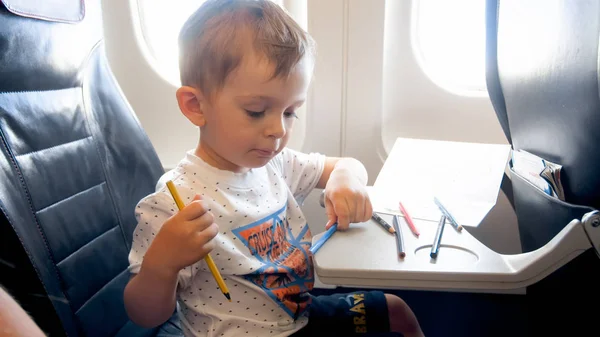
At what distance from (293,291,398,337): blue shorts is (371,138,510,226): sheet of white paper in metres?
0.17

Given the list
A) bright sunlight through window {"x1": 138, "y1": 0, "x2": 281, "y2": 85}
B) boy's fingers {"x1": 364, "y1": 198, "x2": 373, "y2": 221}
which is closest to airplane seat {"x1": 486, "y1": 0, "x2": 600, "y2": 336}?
boy's fingers {"x1": 364, "y1": 198, "x2": 373, "y2": 221}

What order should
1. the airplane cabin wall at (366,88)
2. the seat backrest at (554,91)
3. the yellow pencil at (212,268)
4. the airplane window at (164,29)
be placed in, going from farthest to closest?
the airplane window at (164,29) → the airplane cabin wall at (366,88) → the yellow pencil at (212,268) → the seat backrest at (554,91)

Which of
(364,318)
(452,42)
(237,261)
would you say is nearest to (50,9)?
(237,261)

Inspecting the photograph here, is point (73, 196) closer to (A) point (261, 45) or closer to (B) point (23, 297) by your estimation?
(B) point (23, 297)

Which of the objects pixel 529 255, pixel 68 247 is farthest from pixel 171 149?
pixel 529 255

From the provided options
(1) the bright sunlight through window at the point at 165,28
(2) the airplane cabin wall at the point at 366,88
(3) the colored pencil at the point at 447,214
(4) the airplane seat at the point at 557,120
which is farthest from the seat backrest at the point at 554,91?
(1) the bright sunlight through window at the point at 165,28

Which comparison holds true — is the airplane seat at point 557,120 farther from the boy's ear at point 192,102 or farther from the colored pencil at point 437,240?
the boy's ear at point 192,102

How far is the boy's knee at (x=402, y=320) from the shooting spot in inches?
30.9

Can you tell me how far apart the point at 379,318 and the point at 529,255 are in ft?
1.07

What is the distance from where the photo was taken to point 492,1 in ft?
2.43

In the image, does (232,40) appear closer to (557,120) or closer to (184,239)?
(184,239)

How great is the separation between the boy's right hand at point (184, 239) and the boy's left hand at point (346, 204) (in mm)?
180

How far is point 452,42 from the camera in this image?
1.25m

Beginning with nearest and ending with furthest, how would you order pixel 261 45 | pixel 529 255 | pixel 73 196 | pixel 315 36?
pixel 529 255 → pixel 261 45 → pixel 73 196 → pixel 315 36
